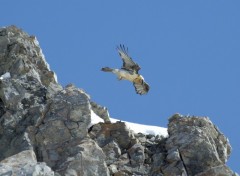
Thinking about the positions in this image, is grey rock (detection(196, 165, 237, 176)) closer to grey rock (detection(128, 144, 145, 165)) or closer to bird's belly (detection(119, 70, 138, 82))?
grey rock (detection(128, 144, 145, 165))

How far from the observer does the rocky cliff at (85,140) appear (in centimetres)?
3108

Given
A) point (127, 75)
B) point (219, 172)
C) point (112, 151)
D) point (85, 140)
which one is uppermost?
point (127, 75)

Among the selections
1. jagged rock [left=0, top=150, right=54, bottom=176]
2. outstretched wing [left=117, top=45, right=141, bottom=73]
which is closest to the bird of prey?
outstretched wing [left=117, top=45, right=141, bottom=73]

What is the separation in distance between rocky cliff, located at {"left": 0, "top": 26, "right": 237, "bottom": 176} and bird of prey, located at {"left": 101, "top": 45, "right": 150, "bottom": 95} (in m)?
2.04

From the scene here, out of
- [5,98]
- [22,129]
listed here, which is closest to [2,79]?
[5,98]

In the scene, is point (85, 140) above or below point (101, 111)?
below

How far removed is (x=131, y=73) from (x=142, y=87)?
1056 mm

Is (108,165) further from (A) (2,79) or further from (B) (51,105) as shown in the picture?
(A) (2,79)

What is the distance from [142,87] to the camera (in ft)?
115

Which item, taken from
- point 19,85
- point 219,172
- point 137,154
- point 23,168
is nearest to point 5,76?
point 19,85

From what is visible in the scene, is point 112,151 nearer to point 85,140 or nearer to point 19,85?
point 85,140

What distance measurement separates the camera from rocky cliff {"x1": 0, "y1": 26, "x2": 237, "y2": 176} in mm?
31078

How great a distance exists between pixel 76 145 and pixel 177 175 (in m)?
4.85

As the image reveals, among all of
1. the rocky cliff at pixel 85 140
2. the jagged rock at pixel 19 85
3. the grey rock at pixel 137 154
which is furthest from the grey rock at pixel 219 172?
the jagged rock at pixel 19 85
